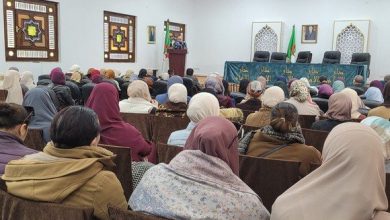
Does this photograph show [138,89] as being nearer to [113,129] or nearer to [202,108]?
[113,129]

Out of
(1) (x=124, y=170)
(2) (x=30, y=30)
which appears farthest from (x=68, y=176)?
(2) (x=30, y=30)

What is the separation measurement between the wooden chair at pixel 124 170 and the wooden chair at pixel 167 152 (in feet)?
0.90

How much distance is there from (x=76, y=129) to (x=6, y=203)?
378 millimetres

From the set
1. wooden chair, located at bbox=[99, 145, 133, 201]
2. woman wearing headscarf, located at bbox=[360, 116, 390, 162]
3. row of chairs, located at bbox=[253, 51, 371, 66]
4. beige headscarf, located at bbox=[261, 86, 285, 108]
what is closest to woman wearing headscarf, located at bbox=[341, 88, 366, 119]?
beige headscarf, located at bbox=[261, 86, 285, 108]

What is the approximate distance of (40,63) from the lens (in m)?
9.70

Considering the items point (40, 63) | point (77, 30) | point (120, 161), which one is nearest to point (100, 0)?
point (77, 30)

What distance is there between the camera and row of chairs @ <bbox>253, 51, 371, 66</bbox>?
1162cm

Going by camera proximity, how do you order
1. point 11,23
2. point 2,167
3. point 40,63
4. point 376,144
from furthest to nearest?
point 40,63
point 11,23
point 2,167
point 376,144

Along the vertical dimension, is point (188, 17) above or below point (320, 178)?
above

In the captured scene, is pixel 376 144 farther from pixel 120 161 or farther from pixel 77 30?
pixel 77 30

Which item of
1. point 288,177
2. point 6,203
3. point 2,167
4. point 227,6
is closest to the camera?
point 6,203

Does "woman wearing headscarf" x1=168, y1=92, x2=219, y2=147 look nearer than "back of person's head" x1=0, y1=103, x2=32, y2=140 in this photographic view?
No

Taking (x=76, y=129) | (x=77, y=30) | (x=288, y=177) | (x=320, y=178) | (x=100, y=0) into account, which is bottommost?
(x=288, y=177)

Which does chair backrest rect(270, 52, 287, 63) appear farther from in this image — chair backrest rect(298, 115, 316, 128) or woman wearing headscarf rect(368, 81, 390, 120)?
woman wearing headscarf rect(368, 81, 390, 120)
